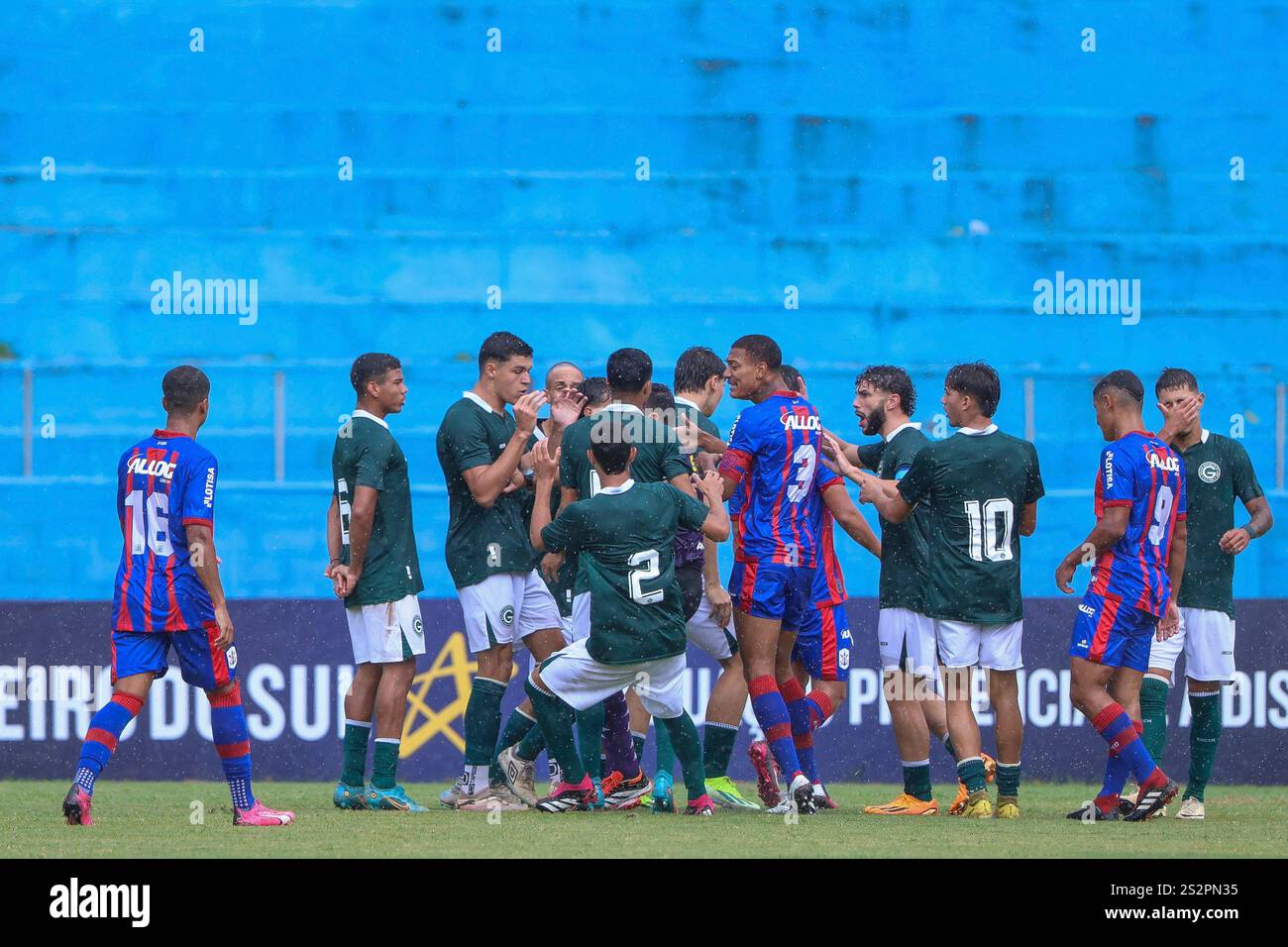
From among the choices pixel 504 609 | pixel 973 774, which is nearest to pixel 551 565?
pixel 504 609

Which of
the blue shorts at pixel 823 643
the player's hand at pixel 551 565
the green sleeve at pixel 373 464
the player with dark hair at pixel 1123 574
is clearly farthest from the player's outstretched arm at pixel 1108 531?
the green sleeve at pixel 373 464

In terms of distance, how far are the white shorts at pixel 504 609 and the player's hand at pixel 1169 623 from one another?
282cm

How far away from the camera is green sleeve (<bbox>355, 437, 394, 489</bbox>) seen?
26.0 feet

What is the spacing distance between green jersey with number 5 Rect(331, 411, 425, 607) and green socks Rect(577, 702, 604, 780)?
1.00 m

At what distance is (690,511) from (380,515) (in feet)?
5.06

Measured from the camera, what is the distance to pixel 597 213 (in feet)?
45.0

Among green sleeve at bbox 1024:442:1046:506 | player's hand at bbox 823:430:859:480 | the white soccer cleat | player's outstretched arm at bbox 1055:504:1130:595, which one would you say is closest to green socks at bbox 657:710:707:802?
player's hand at bbox 823:430:859:480

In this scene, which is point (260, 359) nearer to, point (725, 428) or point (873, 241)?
point (725, 428)

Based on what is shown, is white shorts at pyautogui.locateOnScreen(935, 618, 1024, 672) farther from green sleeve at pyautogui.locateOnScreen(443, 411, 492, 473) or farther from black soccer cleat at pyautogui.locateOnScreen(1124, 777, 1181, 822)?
green sleeve at pyautogui.locateOnScreen(443, 411, 492, 473)

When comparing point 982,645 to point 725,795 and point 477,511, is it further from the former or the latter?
point 477,511

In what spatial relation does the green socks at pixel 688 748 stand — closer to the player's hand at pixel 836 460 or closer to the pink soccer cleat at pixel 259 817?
the player's hand at pixel 836 460
